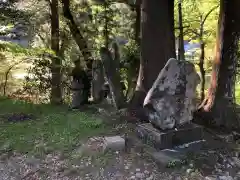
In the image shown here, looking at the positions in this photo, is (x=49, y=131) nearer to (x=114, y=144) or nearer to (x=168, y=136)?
(x=114, y=144)

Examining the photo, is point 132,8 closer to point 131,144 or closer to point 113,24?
point 113,24

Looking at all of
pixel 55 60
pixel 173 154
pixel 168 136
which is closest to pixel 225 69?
pixel 168 136

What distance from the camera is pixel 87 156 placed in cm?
467

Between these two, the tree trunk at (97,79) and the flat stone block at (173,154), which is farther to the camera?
the tree trunk at (97,79)

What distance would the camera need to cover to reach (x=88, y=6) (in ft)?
31.2

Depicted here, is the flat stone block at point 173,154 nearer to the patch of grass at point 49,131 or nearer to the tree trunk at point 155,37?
the patch of grass at point 49,131

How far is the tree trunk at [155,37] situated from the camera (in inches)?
235

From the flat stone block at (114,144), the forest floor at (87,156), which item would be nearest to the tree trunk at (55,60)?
the forest floor at (87,156)

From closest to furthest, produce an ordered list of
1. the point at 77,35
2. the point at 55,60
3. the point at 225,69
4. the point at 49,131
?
the point at 49,131 → the point at 225,69 → the point at 55,60 → the point at 77,35

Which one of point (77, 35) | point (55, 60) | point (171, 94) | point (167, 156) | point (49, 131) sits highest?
point (77, 35)

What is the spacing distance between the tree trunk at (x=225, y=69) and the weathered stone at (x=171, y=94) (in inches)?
53.9

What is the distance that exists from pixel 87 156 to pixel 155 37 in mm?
2735

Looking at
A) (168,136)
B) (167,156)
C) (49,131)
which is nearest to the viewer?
(167,156)

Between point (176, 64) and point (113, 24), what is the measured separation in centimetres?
533
